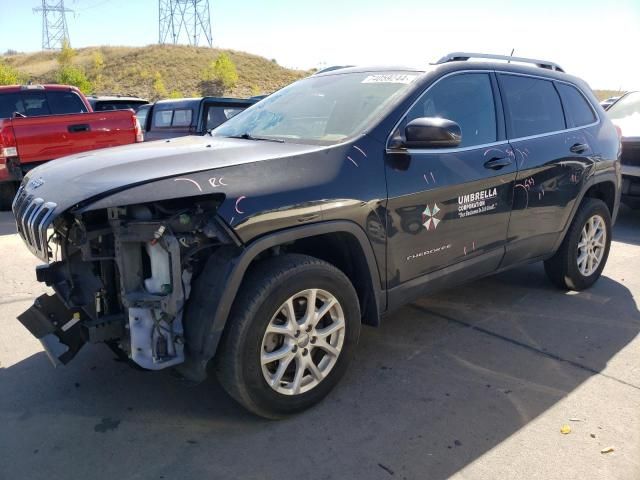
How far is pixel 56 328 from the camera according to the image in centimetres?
270

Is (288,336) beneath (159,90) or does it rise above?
beneath

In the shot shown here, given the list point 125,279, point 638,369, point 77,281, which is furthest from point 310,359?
point 638,369

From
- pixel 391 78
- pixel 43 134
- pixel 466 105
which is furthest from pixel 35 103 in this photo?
pixel 466 105

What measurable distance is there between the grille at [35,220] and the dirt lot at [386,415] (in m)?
0.90

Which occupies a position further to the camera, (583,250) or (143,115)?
(143,115)

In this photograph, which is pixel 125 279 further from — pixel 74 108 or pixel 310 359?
pixel 74 108

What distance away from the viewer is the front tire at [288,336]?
2.61m

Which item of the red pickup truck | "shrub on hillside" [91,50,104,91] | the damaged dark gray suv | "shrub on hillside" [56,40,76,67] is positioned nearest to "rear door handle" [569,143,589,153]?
the damaged dark gray suv

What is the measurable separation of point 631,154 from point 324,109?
582 cm

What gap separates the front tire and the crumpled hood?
58 centimetres

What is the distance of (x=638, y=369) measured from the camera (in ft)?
11.5

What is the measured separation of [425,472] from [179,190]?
66.6 inches

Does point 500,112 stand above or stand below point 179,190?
above

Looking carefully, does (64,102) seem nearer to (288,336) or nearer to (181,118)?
(181,118)
